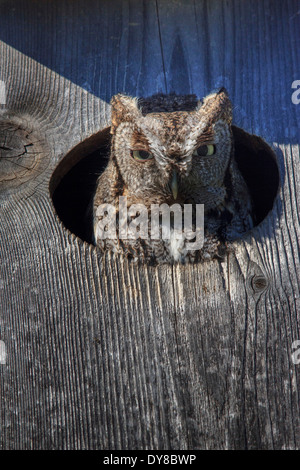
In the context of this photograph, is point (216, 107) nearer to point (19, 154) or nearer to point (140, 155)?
point (140, 155)

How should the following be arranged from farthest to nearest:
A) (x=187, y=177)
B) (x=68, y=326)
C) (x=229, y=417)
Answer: (x=187, y=177)
(x=68, y=326)
(x=229, y=417)

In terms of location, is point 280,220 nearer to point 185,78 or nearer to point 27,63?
point 185,78

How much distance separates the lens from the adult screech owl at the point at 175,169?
6.47 feet

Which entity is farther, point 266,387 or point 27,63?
point 27,63

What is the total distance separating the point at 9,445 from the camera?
1.77m

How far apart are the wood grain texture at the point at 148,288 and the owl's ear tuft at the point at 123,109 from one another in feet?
0.29

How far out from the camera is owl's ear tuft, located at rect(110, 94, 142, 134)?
2076mm

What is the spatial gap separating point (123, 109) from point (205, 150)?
396 mm

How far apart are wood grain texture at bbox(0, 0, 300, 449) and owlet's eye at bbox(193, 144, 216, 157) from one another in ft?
0.58

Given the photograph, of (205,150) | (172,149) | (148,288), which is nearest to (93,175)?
(205,150)

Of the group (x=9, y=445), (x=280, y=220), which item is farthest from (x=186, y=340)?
(x=9, y=445)

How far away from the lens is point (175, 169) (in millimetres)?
1971
